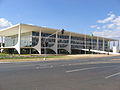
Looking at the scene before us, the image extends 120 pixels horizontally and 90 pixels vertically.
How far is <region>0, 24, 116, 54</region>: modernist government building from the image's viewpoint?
63.9 meters

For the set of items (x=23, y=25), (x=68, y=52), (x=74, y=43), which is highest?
(x=23, y=25)

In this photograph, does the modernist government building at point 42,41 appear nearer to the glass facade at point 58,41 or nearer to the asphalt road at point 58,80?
the glass facade at point 58,41

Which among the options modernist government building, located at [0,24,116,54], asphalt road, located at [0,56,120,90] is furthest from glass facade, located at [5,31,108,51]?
asphalt road, located at [0,56,120,90]

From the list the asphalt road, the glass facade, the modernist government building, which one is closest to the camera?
the asphalt road

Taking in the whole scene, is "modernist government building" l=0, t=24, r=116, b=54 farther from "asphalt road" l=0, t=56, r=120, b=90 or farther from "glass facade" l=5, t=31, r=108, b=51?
"asphalt road" l=0, t=56, r=120, b=90

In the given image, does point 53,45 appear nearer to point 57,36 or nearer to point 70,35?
point 57,36

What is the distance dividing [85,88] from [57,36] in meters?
69.9

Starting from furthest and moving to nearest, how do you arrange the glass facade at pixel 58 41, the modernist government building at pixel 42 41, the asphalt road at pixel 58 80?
the glass facade at pixel 58 41, the modernist government building at pixel 42 41, the asphalt road at pixel 58 80

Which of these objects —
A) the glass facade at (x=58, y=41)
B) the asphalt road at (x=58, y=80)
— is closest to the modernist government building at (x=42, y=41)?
the glass facade at (x=58, y=41)

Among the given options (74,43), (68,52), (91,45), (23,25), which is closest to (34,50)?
(23,25)

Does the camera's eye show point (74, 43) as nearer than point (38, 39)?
No

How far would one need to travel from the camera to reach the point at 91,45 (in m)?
99.8

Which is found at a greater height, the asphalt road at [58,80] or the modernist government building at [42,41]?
the modernist government building at [42,41]

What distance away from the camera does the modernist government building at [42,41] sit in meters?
63.9
